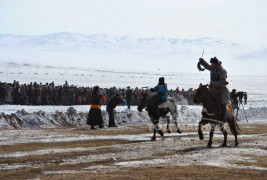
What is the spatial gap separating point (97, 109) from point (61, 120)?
3.50 meters

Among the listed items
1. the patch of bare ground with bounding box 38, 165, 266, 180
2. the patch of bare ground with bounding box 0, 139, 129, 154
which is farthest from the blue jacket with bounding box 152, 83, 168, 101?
the patch of bare ground with bounding box 38, 165, 266, 180

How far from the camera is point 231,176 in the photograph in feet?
39.1

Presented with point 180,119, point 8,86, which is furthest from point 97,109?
point 8,86

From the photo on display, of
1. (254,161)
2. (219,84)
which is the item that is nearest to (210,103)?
(219,84)

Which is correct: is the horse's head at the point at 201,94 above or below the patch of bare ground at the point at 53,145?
above

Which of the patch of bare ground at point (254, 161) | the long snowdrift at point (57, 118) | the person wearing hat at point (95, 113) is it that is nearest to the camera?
the patch of bare ground at point (254, 161)

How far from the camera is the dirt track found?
12125 millimetres

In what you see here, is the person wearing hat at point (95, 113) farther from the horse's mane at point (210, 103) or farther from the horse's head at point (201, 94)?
the horse's mane at point (210, 103)

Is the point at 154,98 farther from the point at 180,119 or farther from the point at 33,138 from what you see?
the point at 180,119

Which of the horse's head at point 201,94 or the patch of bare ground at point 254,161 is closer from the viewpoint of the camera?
the patch of bare ground at point 254,161

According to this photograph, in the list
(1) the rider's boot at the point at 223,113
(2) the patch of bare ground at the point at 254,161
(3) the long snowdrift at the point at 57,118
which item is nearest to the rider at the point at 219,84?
(1) the rider's boot at the point at 223,113

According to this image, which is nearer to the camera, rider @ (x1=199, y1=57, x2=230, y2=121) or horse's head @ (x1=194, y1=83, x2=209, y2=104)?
rider @ (x1=199, y1=57, x2=230, y2=121)

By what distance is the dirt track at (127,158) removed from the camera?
39.8ft

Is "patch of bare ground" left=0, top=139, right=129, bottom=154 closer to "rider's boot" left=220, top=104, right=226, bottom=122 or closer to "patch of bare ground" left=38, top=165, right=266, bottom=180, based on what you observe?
"rider's boot" left=220, top=104, right=226, bottom=122
